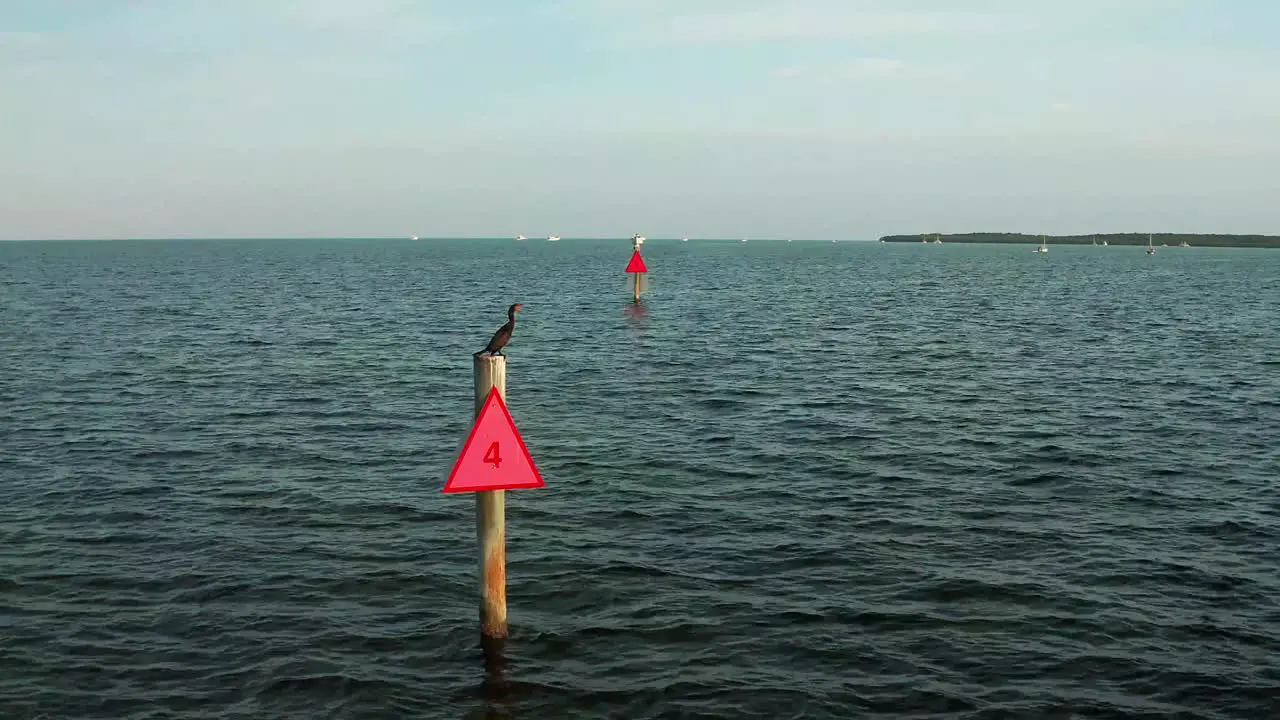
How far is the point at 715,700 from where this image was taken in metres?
9.61

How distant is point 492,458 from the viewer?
949 centimetres

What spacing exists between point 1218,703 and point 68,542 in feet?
43.5

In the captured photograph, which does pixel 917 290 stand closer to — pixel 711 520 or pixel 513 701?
pixel 711 520

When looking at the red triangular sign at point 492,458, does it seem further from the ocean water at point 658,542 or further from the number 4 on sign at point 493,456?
the ocean water at point 658,542

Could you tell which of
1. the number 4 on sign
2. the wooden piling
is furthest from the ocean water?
the number 4 on sign

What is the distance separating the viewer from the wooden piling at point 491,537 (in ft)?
31.0

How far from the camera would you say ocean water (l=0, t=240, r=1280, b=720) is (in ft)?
32.6

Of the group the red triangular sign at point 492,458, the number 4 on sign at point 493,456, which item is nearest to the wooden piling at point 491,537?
the red triangular sign at point 492,458

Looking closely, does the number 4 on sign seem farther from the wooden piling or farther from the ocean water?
the ocean water

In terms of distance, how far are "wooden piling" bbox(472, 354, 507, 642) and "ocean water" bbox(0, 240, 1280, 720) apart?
1.26 feet

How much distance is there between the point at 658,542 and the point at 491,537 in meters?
4.40

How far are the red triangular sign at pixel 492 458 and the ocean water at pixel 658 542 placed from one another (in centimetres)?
197

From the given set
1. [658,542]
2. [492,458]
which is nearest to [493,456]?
[492,458]

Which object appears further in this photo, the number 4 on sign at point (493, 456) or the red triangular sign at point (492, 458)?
the number 4 on sign at point (493, 456)
